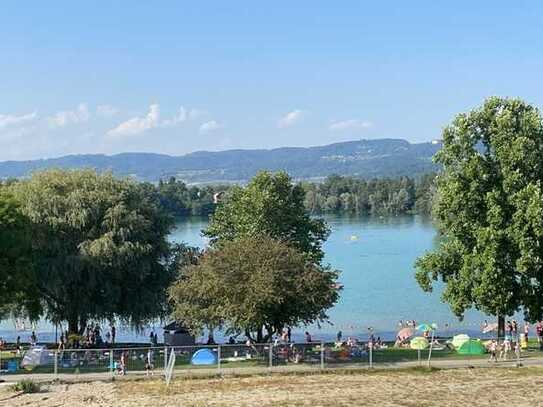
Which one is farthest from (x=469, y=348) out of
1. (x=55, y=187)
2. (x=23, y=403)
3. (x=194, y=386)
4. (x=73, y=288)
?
(x=55, y=187)

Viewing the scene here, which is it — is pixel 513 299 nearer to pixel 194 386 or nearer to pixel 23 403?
pixel 194 386

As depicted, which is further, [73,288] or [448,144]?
[73,288]

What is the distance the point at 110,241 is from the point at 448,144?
70.0 ft

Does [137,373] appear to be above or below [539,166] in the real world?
below

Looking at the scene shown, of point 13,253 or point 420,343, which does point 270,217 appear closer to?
point 420,343

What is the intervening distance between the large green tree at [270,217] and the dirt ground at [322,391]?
19.7m

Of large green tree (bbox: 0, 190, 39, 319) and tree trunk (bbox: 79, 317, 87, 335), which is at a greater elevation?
large green tree (bbox: 0, 190, 39, 319)

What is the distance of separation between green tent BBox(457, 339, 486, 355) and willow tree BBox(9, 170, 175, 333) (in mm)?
20218

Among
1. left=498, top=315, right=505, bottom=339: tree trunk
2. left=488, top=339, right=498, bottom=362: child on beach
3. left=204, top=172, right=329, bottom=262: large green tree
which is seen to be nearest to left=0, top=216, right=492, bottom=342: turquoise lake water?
left=204, top=172, right=329, bottom=262: large green tree

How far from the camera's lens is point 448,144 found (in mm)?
38281

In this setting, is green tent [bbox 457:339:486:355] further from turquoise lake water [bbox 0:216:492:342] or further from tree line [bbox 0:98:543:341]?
turquoise lake water [bbox 0:216:492:342]

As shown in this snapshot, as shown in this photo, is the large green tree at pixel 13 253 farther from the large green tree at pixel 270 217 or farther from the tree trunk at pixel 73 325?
the large green tree at pixel 270 217

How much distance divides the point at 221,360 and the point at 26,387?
8.40 m

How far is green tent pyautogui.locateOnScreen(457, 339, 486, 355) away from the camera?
3750 centimetres
